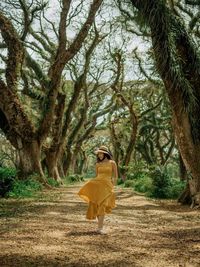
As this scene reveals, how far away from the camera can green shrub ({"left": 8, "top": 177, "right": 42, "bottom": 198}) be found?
53.3ft

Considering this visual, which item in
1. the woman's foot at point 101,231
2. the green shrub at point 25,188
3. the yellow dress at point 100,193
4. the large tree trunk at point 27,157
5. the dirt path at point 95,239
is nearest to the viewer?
the dirt path at point 95,239

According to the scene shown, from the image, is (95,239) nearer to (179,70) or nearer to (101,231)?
(101,231)

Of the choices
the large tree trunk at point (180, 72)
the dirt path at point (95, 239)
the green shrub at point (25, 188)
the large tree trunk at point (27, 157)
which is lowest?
the dirt path at point (95, 239)

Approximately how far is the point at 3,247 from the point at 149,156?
3458cm

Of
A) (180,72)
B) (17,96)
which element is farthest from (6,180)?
(180,72)

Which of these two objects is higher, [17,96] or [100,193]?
[17,96]

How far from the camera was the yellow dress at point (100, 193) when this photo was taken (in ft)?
28.2

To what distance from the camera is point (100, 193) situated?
8641 mm

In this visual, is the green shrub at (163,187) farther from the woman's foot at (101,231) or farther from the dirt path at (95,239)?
the woman's foot at (101,231)

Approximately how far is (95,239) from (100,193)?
114cm

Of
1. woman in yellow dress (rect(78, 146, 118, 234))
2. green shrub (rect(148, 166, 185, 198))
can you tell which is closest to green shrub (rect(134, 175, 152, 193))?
green shrub (rect(148, 166, 185, 198))

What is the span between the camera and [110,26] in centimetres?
2530

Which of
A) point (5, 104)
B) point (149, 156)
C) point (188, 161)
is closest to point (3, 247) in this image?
point (188, 161)

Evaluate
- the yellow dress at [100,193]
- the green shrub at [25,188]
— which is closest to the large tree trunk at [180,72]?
the yellow dress at [100,193]
